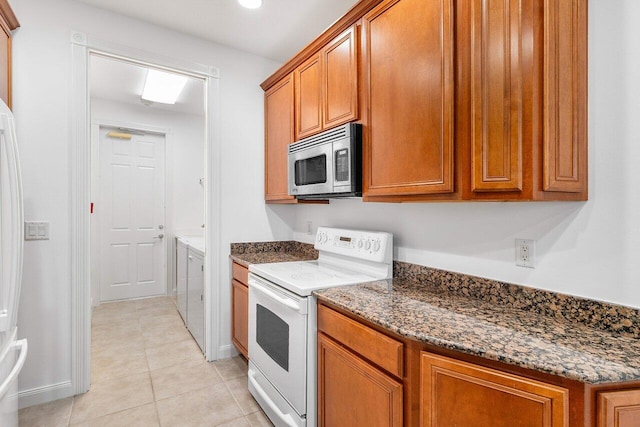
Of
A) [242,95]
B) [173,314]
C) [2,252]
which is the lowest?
[173,314]

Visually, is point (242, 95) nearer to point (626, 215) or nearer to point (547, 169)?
point (547, 169)

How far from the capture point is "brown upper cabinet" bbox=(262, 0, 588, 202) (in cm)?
106

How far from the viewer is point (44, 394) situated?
201 cm

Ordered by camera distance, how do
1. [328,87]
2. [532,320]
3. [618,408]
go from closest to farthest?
[618,408] → [532,320] → [328,87]

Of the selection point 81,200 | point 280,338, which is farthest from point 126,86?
point 280,338

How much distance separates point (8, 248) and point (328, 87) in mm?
1759

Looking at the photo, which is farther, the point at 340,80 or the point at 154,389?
the point at 154,389

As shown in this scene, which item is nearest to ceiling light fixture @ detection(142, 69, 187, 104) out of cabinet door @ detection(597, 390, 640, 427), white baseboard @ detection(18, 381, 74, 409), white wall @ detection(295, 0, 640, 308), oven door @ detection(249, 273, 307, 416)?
oven door @ detection(249, 273, 307, 416)

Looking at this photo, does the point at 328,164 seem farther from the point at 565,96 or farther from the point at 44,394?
the point at 44,394

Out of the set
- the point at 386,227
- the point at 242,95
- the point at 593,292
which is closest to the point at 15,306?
the point at 386,227

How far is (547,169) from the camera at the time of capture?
1049 mm

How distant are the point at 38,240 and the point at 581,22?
9.68ft

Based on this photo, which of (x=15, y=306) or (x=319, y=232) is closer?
(x=15, y=306)

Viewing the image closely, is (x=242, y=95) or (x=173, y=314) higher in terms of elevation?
(x=242, y=95)
